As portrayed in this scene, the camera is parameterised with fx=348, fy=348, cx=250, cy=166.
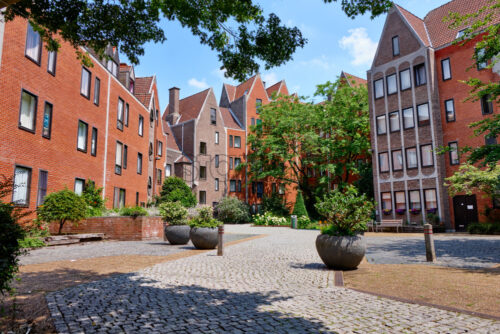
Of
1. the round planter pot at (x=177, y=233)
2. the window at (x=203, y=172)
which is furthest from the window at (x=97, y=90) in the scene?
the window at (x=203, y=172)

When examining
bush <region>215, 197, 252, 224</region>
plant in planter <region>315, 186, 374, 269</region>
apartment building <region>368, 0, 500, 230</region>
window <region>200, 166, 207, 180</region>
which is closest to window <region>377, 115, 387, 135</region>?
apartment building <region>368, 0, 500, 230</region>

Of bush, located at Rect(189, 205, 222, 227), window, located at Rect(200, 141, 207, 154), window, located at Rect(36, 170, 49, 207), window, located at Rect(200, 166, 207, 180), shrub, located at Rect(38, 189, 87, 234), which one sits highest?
window, located at Rect(200, 141, 207, 154)

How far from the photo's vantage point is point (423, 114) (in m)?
28.0

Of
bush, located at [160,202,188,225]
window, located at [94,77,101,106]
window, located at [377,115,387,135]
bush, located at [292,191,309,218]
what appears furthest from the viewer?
bush, located at [292,191,309,218]

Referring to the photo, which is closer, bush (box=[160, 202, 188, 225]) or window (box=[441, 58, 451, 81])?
bush (box=[160, 202, 188, 225])

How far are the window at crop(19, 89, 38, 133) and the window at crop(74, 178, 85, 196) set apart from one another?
15.7 feet

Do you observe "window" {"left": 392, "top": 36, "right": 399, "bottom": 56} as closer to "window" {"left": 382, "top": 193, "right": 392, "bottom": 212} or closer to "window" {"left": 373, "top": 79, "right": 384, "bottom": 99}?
"window" {"left": 373, "top": 79, "right": 384, "bottom": 99}

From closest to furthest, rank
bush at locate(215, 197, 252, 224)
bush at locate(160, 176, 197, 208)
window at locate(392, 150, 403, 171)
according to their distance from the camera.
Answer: window at locate(392, 150, 403, 171)
bush at locate(160, 176, 197, 208)
bush at locate(215, 197, 252, 224)

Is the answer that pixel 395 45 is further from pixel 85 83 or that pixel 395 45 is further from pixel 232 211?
pixel 85 83

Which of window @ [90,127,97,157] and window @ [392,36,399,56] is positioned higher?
window @ [392,36,399,56]

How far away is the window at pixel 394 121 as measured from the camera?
2991 cm

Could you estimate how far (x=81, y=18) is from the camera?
23.0 ft

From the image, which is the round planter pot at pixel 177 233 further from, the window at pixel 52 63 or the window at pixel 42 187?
the window at pixel 52 63

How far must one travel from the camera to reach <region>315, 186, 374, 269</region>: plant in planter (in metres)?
8.91
